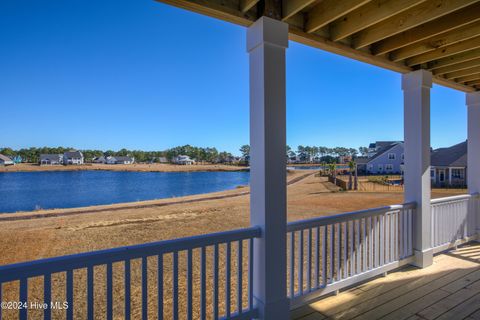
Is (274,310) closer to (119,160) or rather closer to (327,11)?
(327,11)

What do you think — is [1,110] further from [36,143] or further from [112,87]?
[36,143]

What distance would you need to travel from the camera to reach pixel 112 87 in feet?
101

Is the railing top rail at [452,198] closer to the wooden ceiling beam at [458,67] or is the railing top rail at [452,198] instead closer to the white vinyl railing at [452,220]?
the white vinyl railing at [452,220]

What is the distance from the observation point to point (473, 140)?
12.7ft

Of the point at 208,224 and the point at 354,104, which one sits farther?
the point at 354,104

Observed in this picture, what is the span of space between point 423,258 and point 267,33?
316 cm

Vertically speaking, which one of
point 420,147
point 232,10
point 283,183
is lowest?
point 283,183

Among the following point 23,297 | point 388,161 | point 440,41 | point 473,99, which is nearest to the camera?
point 23,297

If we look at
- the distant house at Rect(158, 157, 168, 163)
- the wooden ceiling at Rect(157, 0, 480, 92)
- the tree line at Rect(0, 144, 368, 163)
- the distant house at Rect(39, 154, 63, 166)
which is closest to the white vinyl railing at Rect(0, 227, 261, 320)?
the wooden ceiling at Rect(157, 0, 480, 92)

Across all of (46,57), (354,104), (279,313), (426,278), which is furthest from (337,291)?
(354,104)

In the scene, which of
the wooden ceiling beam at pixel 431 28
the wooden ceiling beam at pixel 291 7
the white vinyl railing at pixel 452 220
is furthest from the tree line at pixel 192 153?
the wooden ceiling beam at pixel 291 7

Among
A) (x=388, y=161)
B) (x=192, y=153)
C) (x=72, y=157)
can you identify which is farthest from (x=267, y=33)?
(x=192, y=153)

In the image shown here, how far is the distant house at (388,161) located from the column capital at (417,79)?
104 ft

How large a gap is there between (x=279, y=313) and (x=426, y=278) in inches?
77.8
